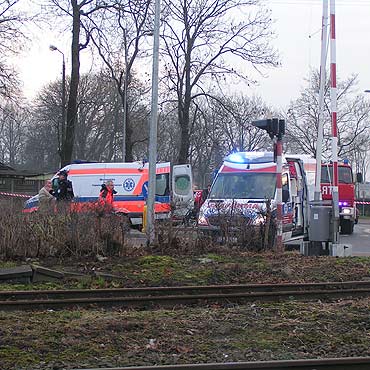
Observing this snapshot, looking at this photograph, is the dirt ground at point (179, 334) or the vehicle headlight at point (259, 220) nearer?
the dirt ground at point (179, 334)

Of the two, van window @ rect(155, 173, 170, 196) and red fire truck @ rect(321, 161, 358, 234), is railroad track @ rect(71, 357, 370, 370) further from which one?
red fire truck @ rect(321, 161, 358, 234)

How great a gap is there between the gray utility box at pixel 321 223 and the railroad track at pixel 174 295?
14.2 ft

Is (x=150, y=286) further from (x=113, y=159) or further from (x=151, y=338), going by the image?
(x=113, y=159)

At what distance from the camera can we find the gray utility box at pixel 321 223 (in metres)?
14.2

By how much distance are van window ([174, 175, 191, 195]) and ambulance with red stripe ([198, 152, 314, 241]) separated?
764 cm

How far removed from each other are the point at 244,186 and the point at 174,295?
22.2 ft

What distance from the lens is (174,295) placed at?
9.09 m

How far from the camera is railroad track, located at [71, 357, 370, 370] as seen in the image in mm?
5410

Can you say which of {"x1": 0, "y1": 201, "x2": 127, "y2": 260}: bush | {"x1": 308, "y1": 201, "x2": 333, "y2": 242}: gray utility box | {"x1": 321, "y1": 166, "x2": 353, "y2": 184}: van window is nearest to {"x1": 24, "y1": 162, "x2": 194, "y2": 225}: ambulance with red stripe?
{"x1": 321, "y1": 166, "x2": 353, "y2": 184}: van window

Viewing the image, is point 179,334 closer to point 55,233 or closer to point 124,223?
point 55,233

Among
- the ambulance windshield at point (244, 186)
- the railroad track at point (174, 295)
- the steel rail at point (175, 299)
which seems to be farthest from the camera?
the ambulance windshield at point (244, 186)

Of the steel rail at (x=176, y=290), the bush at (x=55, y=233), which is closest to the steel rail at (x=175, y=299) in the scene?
the steel rail at (x=176, y=290)

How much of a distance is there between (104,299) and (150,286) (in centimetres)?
162

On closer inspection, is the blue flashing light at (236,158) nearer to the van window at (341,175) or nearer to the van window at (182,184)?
the van window at (182,184)
